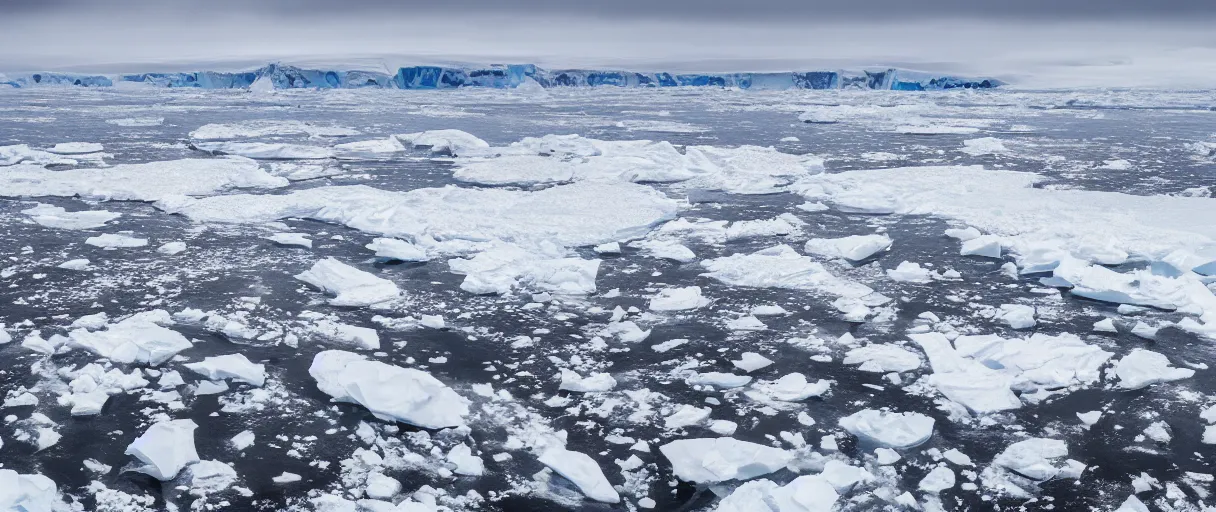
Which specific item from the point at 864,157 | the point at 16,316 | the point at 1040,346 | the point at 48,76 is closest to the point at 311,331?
the point at 16,316

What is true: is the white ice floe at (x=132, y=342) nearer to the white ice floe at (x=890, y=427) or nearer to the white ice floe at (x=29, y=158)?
the white ice floe at (x=890, y=427)

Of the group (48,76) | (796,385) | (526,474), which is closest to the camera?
(526,474)

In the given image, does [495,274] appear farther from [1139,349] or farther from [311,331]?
[1139,349]

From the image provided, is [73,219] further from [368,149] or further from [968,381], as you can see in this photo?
[968,381]

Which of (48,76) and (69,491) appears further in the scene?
(48,76)

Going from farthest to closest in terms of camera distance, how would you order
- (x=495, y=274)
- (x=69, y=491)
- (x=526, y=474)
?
(x=495, y=274) → (x=526, y=474) → (x=69, y=491)

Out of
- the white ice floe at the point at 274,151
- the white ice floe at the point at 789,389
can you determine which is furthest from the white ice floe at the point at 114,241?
the white ice floe at the point at 274,151

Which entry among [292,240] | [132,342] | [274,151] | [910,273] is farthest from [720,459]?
[274,151]
